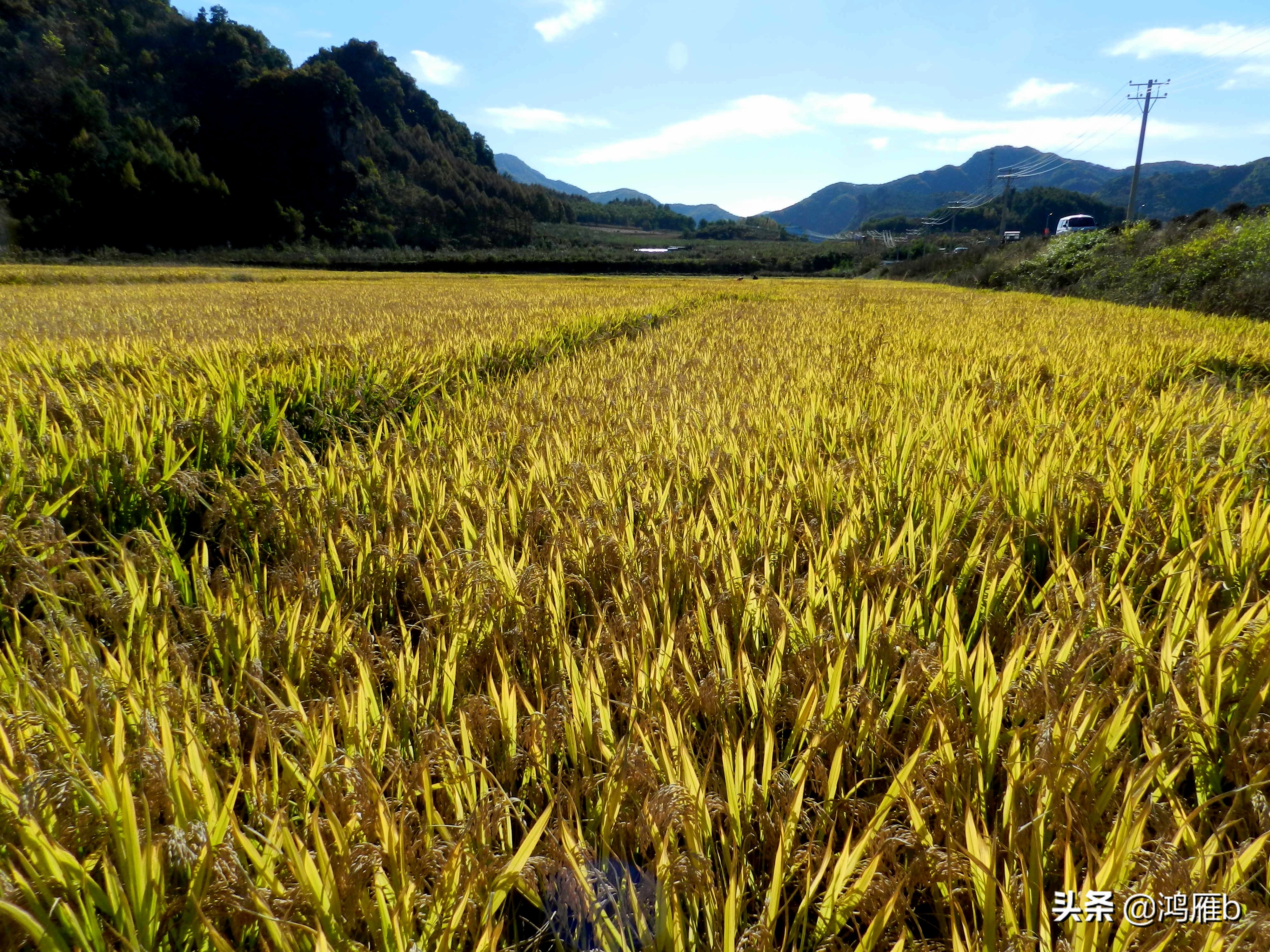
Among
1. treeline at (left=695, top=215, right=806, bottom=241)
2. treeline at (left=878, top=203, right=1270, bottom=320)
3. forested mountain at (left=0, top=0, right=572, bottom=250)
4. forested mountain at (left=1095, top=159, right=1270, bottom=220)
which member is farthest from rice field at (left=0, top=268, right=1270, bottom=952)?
forested mountain at (left=1095, top=159, right=1270, bottom=220)

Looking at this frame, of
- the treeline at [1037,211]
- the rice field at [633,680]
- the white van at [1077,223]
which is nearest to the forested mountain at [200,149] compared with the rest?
the white van at [1077,223]

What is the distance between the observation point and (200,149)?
60.2m

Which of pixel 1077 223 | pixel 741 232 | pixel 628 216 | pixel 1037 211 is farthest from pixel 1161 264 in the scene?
pixel 628 216

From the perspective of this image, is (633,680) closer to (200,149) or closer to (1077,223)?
(1077,223)

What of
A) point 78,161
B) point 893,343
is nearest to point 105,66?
point 78,161

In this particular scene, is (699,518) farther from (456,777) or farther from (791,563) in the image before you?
(456,777)

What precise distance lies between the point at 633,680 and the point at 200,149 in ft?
256

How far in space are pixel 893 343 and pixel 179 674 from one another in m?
5.44

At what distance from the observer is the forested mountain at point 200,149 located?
153 ft

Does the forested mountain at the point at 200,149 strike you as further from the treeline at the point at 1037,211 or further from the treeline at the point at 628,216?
the treeline at the point at 1037,211
